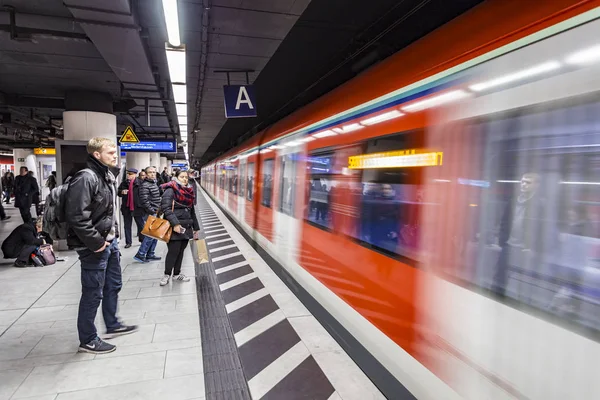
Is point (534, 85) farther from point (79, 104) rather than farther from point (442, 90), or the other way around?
point (79, 104)

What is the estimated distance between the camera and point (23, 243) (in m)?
5.84

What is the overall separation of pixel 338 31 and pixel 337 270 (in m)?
4.37

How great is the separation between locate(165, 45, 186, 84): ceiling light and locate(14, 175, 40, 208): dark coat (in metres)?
7.33

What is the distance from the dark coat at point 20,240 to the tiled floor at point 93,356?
851 millimetres

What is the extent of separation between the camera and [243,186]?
963 cm

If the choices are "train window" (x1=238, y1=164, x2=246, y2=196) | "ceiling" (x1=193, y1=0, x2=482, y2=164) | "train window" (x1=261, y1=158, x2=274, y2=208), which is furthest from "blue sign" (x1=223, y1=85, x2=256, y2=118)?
"train window" (x1=238, y1=164, x2=246, y2=196)

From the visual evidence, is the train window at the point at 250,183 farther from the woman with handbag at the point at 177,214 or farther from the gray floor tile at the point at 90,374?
the gray floor tile at the point at 90,374

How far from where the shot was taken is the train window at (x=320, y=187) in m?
3.71

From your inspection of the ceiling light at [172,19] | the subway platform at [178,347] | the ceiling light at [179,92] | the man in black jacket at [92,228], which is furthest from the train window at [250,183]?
the man in black jacket at [92,228]

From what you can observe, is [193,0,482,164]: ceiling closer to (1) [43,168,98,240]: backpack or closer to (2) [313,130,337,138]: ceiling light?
(2) [313,130,337,138]: ceiling light

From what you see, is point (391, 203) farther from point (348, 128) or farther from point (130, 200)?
point (130, 200)

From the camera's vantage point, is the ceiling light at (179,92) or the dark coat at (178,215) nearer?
the dark coat at (178,215)

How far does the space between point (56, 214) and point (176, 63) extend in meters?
2.97

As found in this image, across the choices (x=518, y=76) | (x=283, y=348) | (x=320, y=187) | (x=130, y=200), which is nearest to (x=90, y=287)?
(x=283, y=348)
